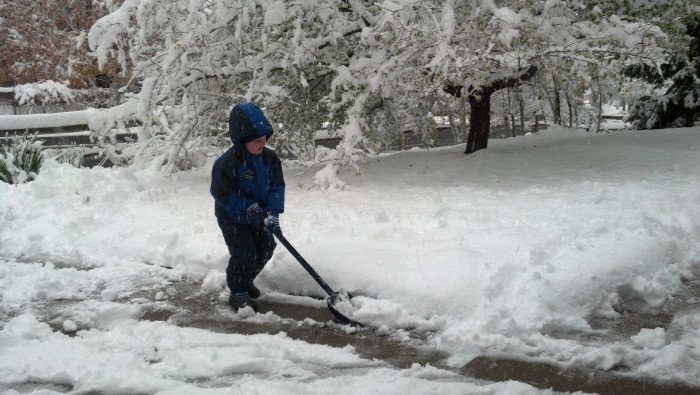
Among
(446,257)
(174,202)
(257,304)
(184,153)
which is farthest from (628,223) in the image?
(184,153)

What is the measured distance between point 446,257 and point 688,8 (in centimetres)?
552

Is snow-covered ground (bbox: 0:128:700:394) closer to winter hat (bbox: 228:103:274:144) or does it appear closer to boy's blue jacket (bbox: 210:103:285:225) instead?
boy's blue jacket (bbox: 210:103:285:225)

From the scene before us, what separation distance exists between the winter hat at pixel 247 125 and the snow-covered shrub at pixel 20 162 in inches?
256

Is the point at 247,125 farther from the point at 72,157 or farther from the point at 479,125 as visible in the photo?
the point at 72,157

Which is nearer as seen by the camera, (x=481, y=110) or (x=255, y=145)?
(x=255, y=145)

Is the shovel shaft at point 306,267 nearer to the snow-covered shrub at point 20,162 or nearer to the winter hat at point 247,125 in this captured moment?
the winter hat at point 247,125

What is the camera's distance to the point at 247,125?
4.26m

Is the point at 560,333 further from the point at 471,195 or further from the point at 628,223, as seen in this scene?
the point at 471,195

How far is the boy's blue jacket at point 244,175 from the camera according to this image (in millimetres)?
4293

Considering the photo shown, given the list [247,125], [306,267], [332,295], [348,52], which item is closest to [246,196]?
[247,125]

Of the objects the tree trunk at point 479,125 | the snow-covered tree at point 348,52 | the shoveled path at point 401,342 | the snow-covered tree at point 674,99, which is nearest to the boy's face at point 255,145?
the shoveled path at point 401,342

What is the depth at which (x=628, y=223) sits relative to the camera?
509 centimetres

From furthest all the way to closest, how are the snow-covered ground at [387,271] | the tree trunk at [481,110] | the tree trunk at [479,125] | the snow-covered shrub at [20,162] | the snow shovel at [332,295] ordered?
the snow-covered shrub at [20,162]
the tree trunk at [479,125]
the tree trunk at [481,110]
the snow shovel at [332,295]
the snow-covered ground at [387,271]

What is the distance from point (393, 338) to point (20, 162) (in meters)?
7.98
